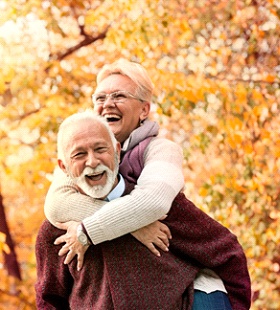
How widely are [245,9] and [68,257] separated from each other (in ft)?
12.0

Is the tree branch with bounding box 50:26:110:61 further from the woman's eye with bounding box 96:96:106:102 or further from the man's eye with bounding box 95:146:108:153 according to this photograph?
the man's eye with bounding box 95:146:108:153

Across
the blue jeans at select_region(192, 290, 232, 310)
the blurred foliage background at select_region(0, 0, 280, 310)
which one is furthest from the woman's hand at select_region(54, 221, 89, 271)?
the blurred foliage background at select_region(0, 0, 280, 310)

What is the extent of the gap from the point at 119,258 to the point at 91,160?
0.29 m

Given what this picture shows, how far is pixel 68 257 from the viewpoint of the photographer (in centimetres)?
178

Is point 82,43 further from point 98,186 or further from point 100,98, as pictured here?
point 98,186

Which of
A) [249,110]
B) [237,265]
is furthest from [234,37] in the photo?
[237,265]

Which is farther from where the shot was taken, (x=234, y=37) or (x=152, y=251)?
(x=234, y=37)

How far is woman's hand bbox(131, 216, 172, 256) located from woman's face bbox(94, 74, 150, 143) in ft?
1.34

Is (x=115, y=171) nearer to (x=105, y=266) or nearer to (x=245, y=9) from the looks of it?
(x=105, y=266)

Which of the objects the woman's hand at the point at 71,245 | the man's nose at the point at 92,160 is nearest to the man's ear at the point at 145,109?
the man's nose at the point at 92,160

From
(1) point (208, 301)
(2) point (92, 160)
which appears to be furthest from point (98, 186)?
(1) point (208, 301)

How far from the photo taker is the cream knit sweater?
66.3 inches

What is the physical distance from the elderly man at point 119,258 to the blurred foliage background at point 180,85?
213cm

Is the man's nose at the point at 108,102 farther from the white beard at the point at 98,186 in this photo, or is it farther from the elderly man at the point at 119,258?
the white beard at the point at 98,186
